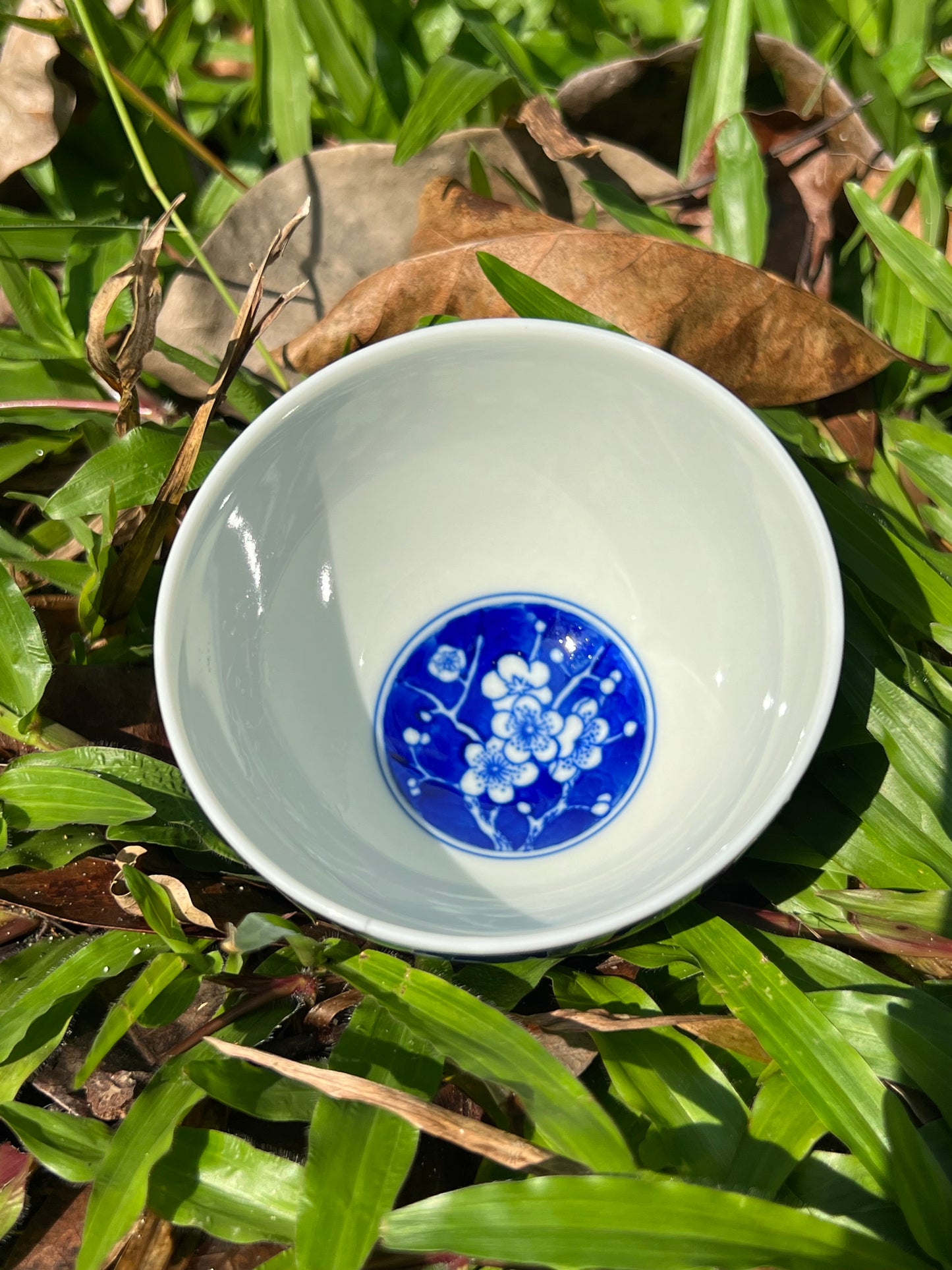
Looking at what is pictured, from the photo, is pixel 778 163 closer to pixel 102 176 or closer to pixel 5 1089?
pixel 102 176

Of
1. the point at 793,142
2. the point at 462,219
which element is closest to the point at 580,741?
the point at 462,219

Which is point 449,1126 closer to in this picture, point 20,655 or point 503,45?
point 20,655

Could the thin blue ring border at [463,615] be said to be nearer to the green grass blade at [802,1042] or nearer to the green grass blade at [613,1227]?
the green grass blade at [802,1042]

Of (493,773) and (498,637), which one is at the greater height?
(498,637)

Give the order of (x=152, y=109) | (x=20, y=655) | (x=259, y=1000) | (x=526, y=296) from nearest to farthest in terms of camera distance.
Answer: (x=259, y=1000)
(x=20, y=655)
(x=526, y=296)
(x=152, y=109)

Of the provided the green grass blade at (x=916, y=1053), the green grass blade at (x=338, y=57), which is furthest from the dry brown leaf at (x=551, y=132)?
the green grass blade at (x=916, y=1053)
